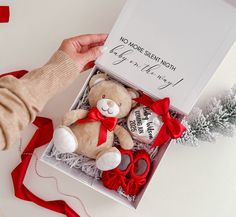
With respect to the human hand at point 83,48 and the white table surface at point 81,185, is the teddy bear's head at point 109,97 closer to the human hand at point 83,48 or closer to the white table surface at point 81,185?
the human hand at point 83,48

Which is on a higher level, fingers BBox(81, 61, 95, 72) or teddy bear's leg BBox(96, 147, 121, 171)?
fingers BBox(81, 61, 95, 72)

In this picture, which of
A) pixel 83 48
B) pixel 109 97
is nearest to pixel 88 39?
pixel 83 48

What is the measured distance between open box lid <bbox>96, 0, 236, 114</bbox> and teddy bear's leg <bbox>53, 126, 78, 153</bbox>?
189 millimetres

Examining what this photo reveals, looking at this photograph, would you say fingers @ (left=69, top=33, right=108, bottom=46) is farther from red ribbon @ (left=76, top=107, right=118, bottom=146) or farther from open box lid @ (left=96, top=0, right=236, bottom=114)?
red ribbon @ (left=76, top=107, right=118, bottom=146)

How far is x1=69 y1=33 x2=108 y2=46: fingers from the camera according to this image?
91 centimetres

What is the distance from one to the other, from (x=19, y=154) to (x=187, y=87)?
0.53 metres

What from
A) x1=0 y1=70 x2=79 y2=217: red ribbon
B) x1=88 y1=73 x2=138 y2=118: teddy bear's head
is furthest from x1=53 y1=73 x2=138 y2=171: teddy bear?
x1=0 y1=70 x2=79 y2=217: red ribbon

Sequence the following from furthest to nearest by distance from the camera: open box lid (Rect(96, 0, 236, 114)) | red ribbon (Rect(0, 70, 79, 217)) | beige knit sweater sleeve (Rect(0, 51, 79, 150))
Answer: red ribbon (Rect(0, 70, 79, 217)) → open box lid (Rect(96, 0, 236, 114)) → beige knit sweater sleeve (Rect(0, 51, 79, 150))

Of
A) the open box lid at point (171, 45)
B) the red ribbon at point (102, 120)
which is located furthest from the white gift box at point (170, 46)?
the red ribbon at point (102, 120)

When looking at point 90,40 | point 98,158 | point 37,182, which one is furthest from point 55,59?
point 37,182

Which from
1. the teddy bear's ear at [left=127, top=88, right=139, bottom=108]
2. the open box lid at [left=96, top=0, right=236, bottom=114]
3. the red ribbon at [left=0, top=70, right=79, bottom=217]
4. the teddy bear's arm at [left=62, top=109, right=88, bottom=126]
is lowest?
the red ribbon at [left=0, top=70, right=79, bottom=217]

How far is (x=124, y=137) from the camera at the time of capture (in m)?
0.93

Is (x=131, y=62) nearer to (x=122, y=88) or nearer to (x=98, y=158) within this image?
(x=122, y=88)

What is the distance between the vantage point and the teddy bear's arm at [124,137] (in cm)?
93
